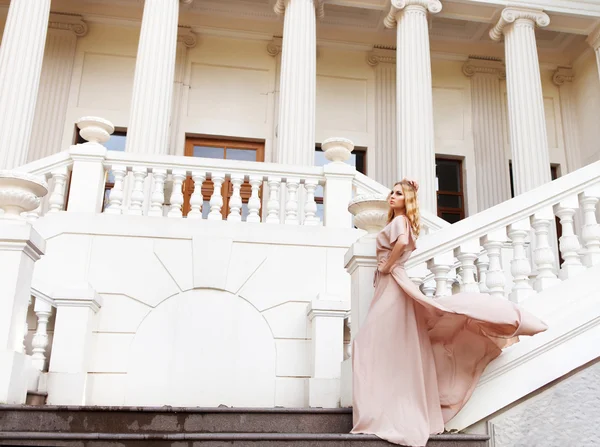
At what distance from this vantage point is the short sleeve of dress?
413 cm

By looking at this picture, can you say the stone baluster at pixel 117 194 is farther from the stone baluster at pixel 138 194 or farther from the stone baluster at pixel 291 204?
the stone baluster at pixel 291 204

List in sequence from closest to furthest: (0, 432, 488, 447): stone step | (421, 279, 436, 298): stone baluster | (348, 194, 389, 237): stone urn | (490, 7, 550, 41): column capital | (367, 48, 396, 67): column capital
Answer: (0, 432, 488, 447): stone step < (348, 194, 389, 237): stone urn < (421, 279, 436, 298): stone baluster < (490, 7, 550, 41): column capital < (367, 48, 396, 67): column capital

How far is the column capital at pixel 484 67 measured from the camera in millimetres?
16062

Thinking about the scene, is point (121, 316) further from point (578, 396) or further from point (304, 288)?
point (578, 396)

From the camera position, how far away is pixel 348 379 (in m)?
4.74

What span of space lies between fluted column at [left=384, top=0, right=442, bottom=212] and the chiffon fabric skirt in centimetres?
771

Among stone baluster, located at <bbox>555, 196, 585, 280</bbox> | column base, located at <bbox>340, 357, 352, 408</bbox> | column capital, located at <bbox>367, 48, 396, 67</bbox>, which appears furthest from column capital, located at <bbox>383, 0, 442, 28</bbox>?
column base, located at <bbox>340, 357, 352, 408</bbox>

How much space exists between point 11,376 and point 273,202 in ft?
12.0

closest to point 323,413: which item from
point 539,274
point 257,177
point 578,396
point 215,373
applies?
point 578,396

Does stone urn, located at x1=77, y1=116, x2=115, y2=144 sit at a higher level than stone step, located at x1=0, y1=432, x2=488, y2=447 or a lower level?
higher

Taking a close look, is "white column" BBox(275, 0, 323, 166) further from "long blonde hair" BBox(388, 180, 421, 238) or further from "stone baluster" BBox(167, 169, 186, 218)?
"long blonde hair" BBox(388, 180, 421, 238)

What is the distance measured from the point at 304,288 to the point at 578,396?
3685 mm

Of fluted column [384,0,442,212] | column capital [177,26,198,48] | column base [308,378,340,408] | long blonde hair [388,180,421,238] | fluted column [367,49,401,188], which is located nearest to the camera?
long blonde hair [388,180,421,238]

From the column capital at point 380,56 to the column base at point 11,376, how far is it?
12.5m
